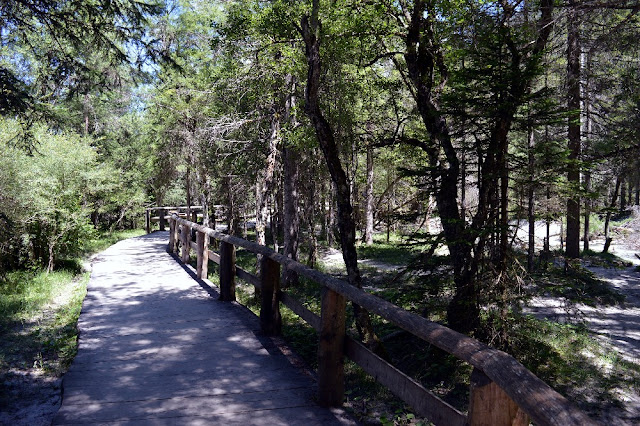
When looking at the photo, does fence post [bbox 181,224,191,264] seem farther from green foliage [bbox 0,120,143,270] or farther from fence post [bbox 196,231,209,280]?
green foliage [bbox 0,120,143,270]

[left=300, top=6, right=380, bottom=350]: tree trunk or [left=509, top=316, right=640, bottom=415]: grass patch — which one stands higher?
[left=300, top=6, right=380, bottom=350]: tree trunk

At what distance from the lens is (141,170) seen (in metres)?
31.1

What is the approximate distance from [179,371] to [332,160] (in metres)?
2.96

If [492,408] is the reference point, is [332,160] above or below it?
above

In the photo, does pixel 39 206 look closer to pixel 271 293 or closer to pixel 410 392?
pixel 271 293

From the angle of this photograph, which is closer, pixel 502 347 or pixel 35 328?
pixel 502 347

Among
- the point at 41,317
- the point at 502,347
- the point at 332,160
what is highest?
the point at 332,160

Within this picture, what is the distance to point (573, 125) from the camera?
7.27 meters

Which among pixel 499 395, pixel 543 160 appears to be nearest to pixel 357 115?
pixel 543 160

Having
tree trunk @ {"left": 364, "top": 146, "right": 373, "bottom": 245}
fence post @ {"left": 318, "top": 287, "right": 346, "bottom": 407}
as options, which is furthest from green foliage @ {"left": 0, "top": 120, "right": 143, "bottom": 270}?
tree trunk @ {"left": 364, "top": 146, "right": 373, "bottom": 245}

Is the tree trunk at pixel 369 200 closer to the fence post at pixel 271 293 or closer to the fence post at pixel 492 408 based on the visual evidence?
the fence post at pixel 271 293

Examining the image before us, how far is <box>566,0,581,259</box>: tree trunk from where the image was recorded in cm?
541

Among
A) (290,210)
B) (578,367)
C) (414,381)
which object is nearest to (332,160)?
(414,381)

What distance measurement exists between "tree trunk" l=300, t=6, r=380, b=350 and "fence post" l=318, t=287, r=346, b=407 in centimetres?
220
